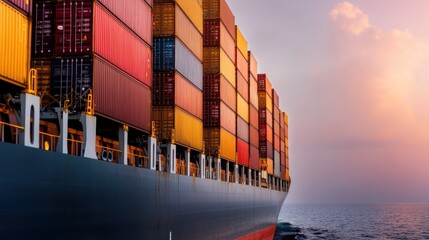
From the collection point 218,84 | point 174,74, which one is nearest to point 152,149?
point 174,74

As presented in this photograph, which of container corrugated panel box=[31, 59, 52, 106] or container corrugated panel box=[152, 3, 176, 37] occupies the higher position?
container corrugated panel box=[152, 3, 176, 37]

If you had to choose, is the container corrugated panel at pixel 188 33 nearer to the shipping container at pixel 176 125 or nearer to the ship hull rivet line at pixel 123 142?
the shipping container at pixel 176 125

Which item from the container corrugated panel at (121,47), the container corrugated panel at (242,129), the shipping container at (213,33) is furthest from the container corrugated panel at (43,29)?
the container corrugated panel at (242,129)

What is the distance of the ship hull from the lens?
19453mm

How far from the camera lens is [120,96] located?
2930 centimetres

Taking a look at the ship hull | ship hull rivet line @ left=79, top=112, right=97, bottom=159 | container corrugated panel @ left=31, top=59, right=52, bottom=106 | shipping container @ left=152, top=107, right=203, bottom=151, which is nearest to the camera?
the ship hull

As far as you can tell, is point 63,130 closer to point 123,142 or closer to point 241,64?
point 123,142

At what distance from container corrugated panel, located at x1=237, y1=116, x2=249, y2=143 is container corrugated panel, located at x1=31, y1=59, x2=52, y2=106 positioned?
3738cm

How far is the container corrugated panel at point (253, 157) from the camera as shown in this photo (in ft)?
232

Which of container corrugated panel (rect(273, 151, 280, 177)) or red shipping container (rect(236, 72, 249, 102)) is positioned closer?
red shipping container (rect(236, 72, 249, 102))

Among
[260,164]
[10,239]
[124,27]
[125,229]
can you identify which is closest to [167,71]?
[124,27]

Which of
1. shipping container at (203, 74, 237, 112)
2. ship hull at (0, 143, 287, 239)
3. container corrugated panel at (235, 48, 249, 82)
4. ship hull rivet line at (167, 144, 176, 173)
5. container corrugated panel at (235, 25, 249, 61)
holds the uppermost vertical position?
container corrugated panel at (235, 25, 249, 61)

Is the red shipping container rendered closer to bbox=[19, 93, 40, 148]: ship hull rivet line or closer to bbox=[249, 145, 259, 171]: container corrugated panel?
bbox=[249, 145, 259, 171]: container corrugated panel

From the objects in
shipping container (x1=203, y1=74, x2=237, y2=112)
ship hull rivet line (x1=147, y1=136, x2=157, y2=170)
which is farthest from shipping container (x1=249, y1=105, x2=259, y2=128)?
ship hull rivet line (x1=147, y1=136, x2=157, y2=170)
